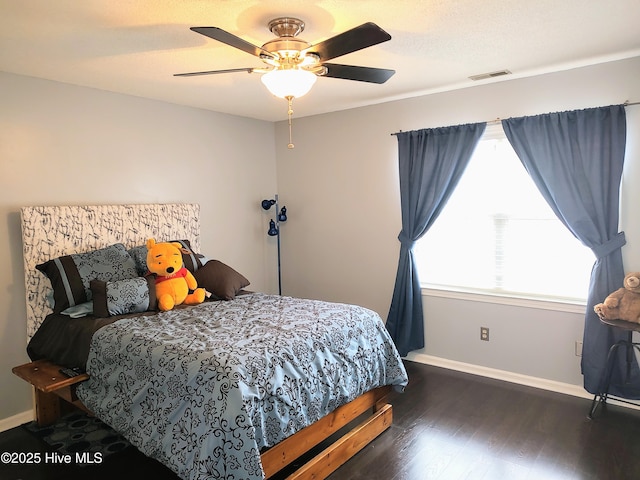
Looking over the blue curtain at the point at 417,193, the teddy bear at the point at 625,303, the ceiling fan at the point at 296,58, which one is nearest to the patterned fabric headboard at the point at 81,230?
the ceiling fan at the point at 296,58

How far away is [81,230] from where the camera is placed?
10.8 feet

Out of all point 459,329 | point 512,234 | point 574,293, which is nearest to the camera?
point 574,293

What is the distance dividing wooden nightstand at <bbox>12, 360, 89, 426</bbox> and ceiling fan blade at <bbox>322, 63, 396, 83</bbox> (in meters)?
2.24

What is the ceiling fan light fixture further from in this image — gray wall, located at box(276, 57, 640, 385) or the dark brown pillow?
gray wall, located at box(276, 57, 640, 385)

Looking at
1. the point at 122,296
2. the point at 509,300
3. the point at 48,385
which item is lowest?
the point at 48,385

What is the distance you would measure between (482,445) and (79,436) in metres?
2.50

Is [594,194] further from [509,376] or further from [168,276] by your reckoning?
[168,276]

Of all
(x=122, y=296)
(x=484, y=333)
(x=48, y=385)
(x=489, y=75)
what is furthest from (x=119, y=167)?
(x=484, y=333)

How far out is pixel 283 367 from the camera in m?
2.18

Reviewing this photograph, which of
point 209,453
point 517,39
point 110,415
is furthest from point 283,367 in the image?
point 517,39

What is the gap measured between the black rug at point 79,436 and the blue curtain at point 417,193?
7.90 ft

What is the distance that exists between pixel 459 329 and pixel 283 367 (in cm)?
219

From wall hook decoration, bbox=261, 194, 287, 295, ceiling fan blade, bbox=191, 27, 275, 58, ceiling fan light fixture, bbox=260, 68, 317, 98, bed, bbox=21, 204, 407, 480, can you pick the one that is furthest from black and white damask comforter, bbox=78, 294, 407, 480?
wall hook decoration, bbox=261, 194, 287, 295

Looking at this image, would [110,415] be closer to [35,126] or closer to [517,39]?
[35,126]
